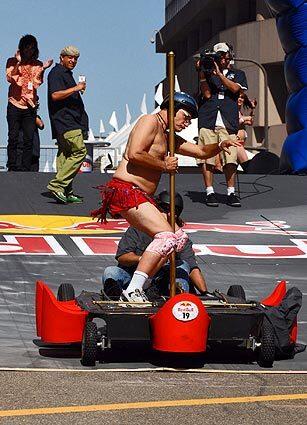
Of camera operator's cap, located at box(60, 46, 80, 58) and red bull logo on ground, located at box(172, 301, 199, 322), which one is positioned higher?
camera operator's cap, located at box(60, 46, 80, 58)

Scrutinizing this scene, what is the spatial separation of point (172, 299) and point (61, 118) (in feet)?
31.6

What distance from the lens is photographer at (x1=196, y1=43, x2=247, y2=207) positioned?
17.1m

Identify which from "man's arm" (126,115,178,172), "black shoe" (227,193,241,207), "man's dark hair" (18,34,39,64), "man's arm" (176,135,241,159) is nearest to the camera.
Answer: "man's arm" (126,115,178,172)

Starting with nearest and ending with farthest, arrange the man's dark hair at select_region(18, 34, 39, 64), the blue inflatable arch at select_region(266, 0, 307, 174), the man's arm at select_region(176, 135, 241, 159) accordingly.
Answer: the man's arm at select_region(176, 135, 241, 159)
the man's dark hair at select_region(18, 34, 39, 64)
the blue inflatable arch at select_region(266, 0, 307, 174)

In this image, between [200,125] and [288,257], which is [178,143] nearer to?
[288,257]

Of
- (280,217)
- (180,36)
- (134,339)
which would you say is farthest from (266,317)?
(180,36)

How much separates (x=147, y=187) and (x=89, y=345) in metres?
1.77

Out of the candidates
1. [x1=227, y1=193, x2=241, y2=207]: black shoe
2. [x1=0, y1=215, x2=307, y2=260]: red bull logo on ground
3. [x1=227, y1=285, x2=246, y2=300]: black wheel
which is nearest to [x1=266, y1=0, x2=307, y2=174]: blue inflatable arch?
[x1=227, y1=193, x2=241, y2=207]: black shoe

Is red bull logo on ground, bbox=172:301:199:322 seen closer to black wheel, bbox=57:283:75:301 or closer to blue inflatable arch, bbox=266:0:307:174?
black wheel, bbox=57:283:75:301

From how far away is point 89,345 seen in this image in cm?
776

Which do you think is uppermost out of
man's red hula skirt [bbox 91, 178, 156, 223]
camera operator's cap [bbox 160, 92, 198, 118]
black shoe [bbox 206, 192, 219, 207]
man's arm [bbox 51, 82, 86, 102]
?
camera operator's cap [bbox 160, 92, 198, 118]

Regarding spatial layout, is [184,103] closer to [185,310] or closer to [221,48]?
[185,310]

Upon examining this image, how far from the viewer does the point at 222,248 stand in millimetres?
14430

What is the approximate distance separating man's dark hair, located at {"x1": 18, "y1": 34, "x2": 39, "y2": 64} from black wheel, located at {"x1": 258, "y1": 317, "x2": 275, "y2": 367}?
10823mm
